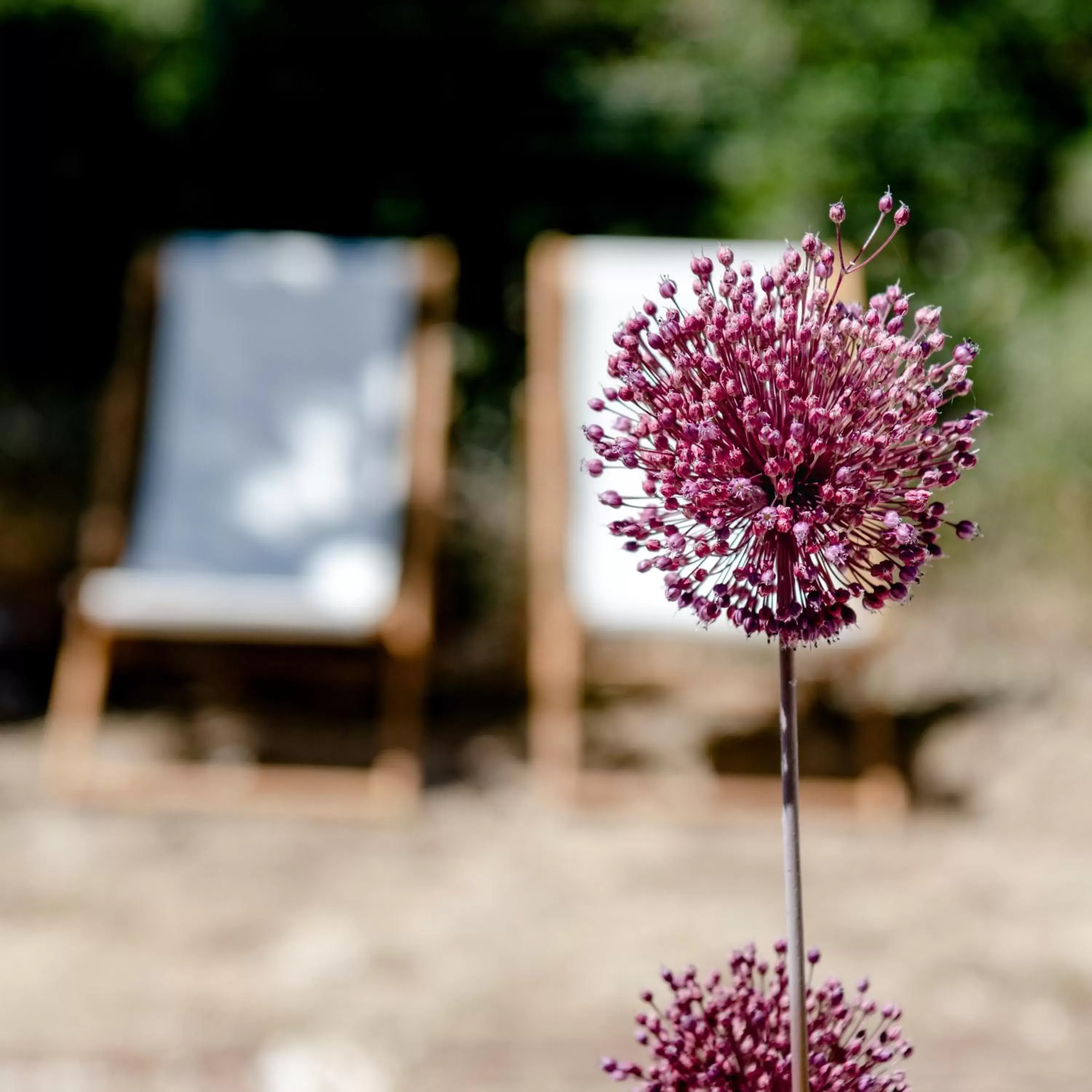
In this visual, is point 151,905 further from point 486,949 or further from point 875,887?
point 875,887

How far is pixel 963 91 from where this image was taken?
149 inches

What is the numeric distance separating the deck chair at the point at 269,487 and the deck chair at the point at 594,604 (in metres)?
0.27

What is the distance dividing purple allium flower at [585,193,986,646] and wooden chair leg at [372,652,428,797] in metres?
2.20

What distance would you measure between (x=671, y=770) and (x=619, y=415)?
2475 mm

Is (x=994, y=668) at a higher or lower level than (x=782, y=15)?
lower

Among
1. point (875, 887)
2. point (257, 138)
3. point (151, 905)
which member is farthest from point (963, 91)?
point (151, 905)

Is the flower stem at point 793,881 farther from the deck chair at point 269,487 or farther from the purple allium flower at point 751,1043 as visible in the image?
the deck chair at point 269,487

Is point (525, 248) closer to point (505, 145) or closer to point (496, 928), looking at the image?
point (505, 145)

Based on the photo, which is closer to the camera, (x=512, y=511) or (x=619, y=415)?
(x=619, y=415)

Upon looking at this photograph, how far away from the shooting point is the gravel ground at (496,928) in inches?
74.7

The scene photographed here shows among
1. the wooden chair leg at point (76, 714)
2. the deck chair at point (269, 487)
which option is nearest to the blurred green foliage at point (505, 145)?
the deck chair at point (269, 487)

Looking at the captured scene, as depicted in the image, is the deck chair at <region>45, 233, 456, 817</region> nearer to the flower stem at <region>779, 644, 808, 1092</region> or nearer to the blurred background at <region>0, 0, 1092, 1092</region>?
the blurred background at <region>0, 0, 1092, 1092</region>

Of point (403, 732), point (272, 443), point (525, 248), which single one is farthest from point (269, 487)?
point (525, 248)

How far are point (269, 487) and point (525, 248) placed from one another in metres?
1.27
